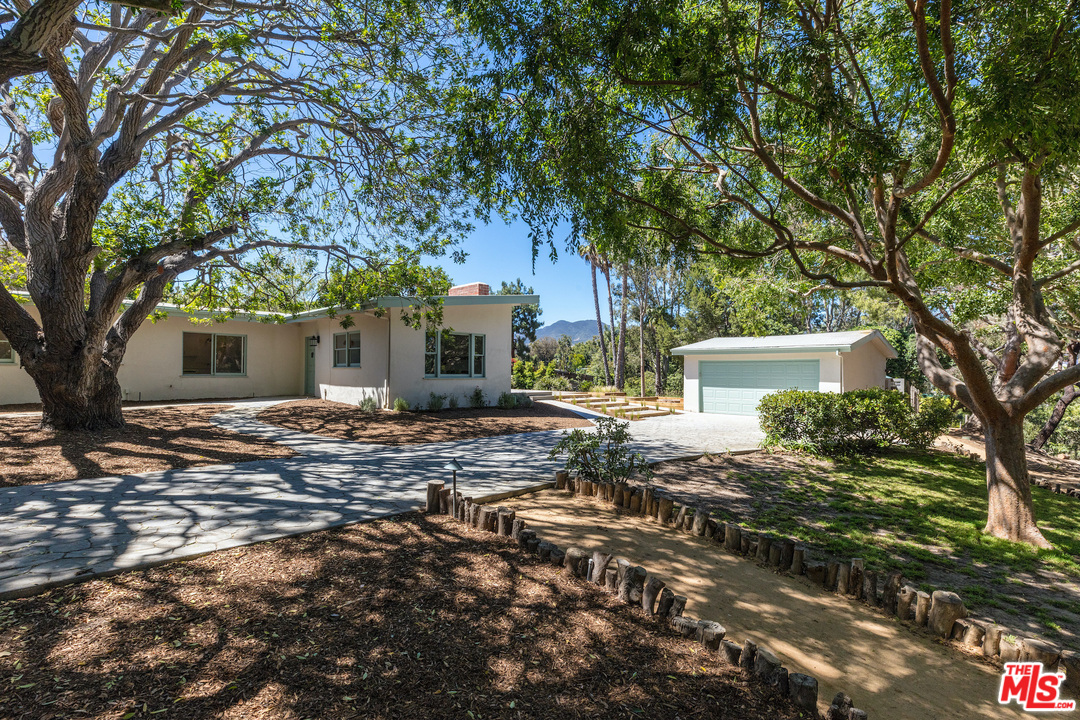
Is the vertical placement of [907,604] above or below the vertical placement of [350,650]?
below

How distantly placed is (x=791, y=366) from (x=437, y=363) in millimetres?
10728

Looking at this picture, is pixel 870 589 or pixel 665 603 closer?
pixel 665 603

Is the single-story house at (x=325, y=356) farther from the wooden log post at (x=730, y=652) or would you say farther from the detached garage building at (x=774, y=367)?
the wooden log post at (x=730, y=652)

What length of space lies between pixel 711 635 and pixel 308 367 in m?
17.3

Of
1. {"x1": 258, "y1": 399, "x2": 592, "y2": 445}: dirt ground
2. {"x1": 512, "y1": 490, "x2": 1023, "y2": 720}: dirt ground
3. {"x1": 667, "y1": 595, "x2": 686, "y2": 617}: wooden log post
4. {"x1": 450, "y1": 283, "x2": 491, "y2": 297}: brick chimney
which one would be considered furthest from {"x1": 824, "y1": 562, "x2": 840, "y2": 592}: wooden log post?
{"x1": 450, "y1": 283, "x2": 491, "y2": 297}: brick chimney

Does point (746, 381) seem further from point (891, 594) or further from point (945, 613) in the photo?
point (945, 613)

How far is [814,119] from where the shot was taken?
13.3ft

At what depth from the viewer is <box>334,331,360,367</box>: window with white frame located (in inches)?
559

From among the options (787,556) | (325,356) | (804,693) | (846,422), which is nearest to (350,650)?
(804,693)

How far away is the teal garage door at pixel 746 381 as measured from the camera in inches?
575

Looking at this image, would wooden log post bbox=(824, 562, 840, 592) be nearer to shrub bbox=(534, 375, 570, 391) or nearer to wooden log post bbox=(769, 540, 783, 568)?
wooden log post bbox=(769, 540, 783, 568)

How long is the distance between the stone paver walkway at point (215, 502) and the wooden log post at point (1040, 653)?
436 cm

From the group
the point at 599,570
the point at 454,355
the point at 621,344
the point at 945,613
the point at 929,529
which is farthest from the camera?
the point at 621,344

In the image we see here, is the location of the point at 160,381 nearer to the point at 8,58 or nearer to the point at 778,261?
the point at 8,58
